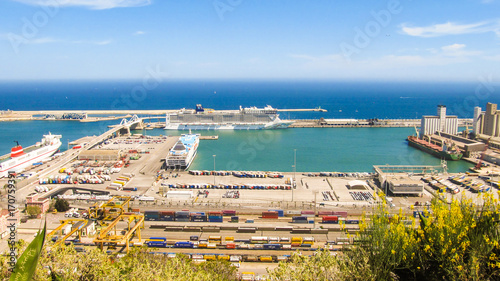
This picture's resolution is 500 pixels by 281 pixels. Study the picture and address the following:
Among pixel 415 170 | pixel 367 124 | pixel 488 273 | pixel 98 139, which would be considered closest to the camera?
pixel 488 273

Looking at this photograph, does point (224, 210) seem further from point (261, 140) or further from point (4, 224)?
point (261, 140)

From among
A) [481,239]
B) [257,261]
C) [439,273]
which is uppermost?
[481,239]

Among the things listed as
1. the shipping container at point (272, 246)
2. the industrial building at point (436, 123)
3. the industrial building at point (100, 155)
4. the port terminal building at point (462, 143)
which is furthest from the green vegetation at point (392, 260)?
the industrial building at point (436, 123)

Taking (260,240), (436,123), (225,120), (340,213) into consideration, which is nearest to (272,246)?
(260,240)

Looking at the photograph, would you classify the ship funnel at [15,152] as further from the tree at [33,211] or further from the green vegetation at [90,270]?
the green vegetation at [90,270]

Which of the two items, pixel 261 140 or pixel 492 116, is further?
pixel 261 140

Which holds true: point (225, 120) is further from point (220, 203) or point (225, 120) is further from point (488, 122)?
point (488, 122)

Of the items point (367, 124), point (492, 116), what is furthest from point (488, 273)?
point (367, 124)
